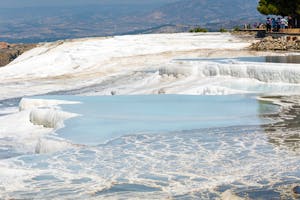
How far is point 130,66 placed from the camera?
27.6 metres

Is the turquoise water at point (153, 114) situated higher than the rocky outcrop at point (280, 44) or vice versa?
the rocky outcrop at point (280, 44)

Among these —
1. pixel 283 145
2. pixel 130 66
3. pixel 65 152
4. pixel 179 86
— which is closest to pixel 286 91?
pixel 179 86

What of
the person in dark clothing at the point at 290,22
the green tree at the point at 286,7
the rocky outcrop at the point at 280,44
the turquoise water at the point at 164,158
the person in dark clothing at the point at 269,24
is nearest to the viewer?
the turquoise water at the point at 164,158

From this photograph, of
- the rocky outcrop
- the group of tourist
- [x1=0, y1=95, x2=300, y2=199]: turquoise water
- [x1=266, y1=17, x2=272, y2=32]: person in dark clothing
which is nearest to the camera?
[x1=0, y1=95, x2=300, y2=199]: turquoise water

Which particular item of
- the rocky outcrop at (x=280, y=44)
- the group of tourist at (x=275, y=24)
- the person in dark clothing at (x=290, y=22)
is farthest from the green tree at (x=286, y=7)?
the rocky outcrop at (x=280, y=44)

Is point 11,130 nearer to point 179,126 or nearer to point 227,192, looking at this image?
point 179,126

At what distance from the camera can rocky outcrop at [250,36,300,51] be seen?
88.8 feet

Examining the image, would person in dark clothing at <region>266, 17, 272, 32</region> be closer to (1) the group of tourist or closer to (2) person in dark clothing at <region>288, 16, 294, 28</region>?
(1) the group of tourist

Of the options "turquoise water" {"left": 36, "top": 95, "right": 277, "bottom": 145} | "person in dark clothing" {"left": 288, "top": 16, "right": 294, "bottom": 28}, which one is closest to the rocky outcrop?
"person in dark clothing" {"left": 288, "top": 16, "right": 294, "bottom": 28}

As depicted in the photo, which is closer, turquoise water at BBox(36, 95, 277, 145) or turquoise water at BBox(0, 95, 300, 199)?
turquoise water at BBox(0, 95, 300, 199)

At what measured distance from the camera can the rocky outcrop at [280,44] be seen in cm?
2706

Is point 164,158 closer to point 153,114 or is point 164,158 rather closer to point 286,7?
point 153,114

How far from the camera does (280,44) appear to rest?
27.8 meters

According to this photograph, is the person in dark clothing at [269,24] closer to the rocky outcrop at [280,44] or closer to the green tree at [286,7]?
the green tree at [286,7]
